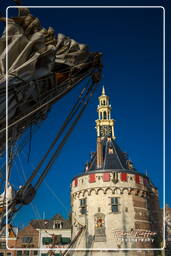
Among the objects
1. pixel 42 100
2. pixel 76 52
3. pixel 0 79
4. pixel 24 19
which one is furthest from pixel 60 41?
pixel 0 79

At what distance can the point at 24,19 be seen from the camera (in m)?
10.1

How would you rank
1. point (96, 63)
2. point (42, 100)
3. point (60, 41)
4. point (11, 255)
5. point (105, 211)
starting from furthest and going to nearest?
point (11, 255) → point (105, 211) → point (96, 63) → point (60, 41) → point (42, 100)

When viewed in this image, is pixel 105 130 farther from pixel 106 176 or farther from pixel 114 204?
pixel 114 204

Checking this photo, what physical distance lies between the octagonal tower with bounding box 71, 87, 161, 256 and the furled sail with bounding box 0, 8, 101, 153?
2404 centimetres

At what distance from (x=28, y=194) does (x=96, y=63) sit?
5.30m

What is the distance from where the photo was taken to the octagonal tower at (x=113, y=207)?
3212cm

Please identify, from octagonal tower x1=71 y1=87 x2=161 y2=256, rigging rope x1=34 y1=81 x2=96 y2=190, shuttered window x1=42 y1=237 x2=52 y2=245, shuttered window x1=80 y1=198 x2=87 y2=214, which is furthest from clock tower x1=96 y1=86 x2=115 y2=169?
rigging rope x1=34 y1=81 x2=96 y2=190

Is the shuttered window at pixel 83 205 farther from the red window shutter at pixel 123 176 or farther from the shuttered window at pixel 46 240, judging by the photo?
the shuttered window at pixel 46 240

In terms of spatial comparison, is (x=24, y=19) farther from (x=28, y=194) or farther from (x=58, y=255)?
(x=58, y=255)

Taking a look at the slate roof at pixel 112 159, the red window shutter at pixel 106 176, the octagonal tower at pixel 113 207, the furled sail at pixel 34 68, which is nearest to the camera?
the furled sail at pixel 34 68

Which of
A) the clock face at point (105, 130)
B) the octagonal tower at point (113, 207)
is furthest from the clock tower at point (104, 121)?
the octagonal tower at point (113, 207)

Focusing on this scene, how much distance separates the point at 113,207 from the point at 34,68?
26.6 metres

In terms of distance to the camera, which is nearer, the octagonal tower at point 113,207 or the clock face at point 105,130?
the octagonal tower at point 113,207

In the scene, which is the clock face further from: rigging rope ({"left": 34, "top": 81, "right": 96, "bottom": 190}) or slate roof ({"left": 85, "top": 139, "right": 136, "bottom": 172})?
rigging rope ({"left": 34, "top": 81, "right": 96, "bottom": 190})
